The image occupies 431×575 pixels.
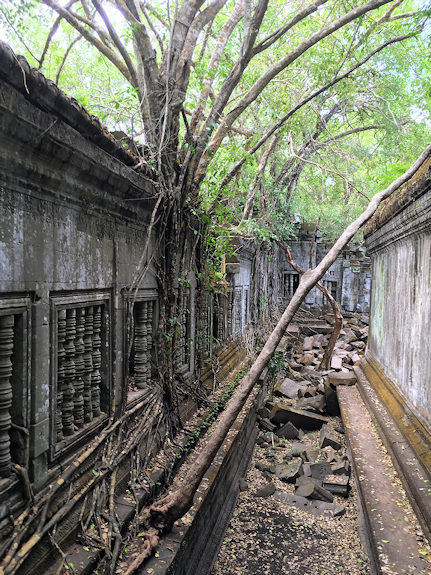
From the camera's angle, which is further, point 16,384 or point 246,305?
point 246,305

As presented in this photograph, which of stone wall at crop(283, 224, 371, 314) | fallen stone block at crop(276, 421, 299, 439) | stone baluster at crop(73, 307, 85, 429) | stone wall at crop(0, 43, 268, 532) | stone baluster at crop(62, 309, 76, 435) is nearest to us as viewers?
stone wall at crop(0, 43, 268, 532)

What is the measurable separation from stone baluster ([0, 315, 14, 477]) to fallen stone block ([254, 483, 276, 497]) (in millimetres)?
3829

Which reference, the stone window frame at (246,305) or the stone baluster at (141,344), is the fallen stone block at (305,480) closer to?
the stone baluster at (141,344)

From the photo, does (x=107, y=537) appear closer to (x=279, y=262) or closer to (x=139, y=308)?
(x=139, y=308)

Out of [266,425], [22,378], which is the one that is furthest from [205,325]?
[22,378]

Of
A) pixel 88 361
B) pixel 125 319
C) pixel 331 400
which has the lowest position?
pixel 331 400

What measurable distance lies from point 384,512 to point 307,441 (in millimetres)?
3731

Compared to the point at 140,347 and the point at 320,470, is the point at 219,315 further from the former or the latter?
the point at 140,347

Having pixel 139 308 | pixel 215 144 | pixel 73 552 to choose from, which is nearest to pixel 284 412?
pixel 139 308

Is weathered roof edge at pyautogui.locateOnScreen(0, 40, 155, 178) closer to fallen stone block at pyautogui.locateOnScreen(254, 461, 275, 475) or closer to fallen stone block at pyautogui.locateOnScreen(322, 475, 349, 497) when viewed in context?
fallen stone block at pyautogui.locateOnScreen(322, 475, 349, 497)

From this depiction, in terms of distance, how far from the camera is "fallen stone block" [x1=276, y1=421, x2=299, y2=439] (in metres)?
7.32

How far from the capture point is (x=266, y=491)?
530 centimetres

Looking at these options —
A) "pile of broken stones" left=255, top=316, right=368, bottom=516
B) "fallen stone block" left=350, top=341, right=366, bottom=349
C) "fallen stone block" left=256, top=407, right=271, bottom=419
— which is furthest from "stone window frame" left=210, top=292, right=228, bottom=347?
"fallen stone block" left=350, top=341, right=366, bottom=349

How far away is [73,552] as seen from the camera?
2.60m
